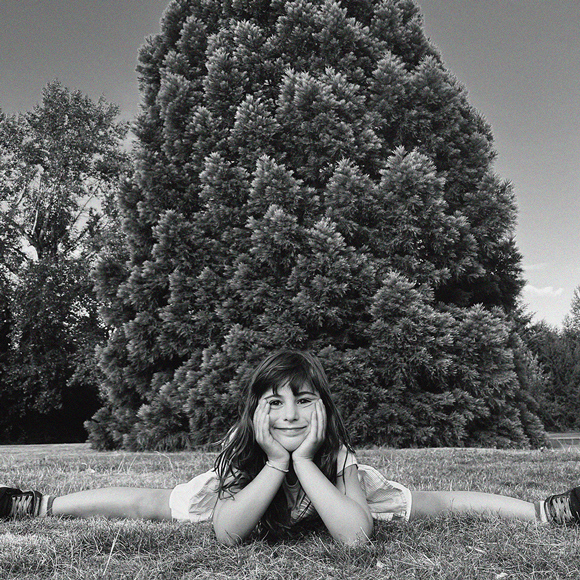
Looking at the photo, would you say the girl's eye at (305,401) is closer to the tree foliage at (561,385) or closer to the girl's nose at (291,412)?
the girl's nose at (291,412)

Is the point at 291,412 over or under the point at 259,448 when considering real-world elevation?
over

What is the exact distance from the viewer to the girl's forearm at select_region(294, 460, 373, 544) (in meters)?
2.16

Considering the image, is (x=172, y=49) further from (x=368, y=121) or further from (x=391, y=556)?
(x=391, y=556)

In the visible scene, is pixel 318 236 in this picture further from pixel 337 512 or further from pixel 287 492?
pixel 337 512

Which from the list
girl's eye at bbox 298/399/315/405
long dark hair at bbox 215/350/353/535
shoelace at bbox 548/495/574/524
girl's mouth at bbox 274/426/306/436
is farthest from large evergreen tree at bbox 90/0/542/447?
girl's mouth at bbox 274/426/306/436

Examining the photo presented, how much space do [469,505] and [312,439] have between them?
104 cm

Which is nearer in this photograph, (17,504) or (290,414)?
(290,414)

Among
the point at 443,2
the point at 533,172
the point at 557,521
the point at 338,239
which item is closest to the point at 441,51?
the point at 443,2

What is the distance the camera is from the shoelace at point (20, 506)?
2.80 meters

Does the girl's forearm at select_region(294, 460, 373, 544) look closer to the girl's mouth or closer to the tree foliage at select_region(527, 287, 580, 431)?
the girl's mouth

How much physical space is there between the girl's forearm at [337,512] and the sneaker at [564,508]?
36.6 inches

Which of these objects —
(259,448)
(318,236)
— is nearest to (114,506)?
(259,448)

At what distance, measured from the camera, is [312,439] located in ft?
7.44

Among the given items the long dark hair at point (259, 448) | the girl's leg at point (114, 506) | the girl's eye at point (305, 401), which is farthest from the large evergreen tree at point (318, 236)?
the girl's eye at point (305, 401)
